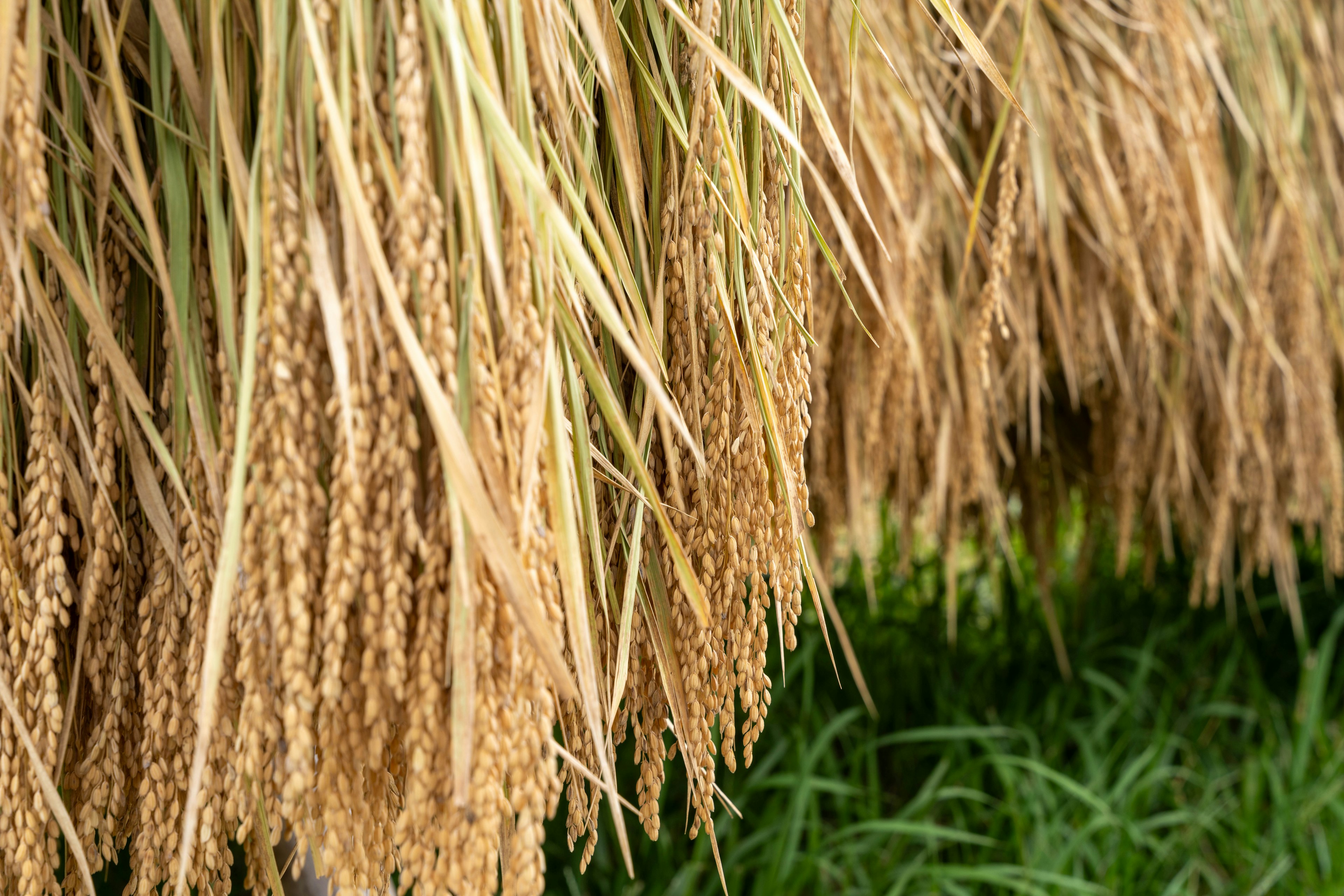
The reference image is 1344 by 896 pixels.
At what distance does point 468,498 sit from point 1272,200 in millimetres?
1757

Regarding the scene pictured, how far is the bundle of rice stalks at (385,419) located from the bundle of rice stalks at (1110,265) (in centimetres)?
60

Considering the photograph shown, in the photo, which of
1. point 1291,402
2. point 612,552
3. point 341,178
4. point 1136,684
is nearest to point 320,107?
point 341,178

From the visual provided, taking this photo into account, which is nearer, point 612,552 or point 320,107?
point 320,107

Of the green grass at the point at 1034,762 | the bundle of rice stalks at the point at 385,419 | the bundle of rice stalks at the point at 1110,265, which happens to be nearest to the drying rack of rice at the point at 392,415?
the bundle of rice stalks at the point at 385,419

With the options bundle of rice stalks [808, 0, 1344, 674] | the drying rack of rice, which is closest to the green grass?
bundle of rice stalks [808, 0, 1344, 674]

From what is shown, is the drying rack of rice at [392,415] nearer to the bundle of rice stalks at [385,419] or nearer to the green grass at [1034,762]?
the bundle of rice stalks at [385,419]

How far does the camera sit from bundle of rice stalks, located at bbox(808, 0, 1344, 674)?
1.26 m

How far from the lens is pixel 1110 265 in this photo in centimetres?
144

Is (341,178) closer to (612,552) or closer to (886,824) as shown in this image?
(612,552)

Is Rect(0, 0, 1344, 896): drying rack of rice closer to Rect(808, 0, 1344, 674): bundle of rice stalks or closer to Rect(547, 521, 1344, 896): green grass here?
Rect(808, 0, 1344, 674): bundle of rice stalks

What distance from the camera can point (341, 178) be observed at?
0.42 m

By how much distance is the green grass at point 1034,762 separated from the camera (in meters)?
1.84

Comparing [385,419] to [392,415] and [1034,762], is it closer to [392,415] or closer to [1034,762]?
[392,415]

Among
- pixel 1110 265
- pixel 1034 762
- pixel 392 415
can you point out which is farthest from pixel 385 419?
pixel 1034 762
